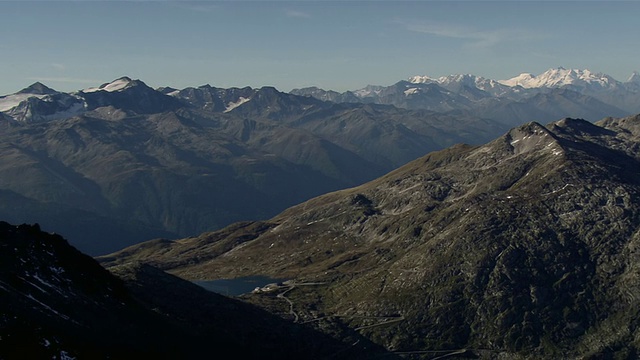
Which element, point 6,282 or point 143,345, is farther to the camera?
point 143,345

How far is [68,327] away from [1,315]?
18.4 m

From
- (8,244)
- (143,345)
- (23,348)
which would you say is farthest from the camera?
(8,244)

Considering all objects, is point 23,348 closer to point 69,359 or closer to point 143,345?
point 69,359

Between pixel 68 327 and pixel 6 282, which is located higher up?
pixel 6 282

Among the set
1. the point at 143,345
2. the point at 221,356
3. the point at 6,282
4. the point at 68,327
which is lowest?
the point at 221,356

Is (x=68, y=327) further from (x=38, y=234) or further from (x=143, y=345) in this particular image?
(x=38, y=234)

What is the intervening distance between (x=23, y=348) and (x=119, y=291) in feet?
225

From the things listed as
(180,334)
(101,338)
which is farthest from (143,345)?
(180,334)

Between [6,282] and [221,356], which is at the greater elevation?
[6,282]

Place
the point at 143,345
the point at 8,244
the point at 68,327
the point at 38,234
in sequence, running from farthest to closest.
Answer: the point at 38,234 < the point at 8,244 < the point at 143,345 < the point at 68,327

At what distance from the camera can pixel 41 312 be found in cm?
13475

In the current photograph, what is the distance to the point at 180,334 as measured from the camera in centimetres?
17375

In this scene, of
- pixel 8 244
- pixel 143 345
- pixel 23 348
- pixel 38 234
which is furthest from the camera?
pixel 38 234

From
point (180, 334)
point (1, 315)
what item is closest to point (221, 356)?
point (180, 334)
